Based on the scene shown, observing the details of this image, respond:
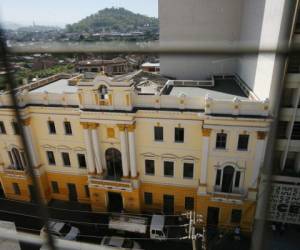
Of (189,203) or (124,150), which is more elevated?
(124,150)

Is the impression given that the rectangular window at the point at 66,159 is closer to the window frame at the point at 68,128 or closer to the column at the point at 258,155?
the window frame at the point at 68,128

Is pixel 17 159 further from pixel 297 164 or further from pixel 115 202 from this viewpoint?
pixel 297 164

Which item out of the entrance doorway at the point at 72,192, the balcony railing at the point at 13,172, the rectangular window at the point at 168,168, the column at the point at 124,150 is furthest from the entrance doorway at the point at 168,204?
the balcony railing at the point at 13,172

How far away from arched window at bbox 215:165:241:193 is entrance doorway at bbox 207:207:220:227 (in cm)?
158

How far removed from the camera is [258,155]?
14445 millimetres

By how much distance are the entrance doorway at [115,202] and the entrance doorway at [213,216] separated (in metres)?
6.24

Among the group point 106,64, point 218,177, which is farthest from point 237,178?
point 106,64

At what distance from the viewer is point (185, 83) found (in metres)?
20.7

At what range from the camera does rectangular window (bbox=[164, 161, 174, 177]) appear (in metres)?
16.5

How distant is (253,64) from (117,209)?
547 inches

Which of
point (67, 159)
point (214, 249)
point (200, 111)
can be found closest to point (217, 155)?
point (200, 111)

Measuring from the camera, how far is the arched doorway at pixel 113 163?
17.1 m

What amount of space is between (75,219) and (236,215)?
11162 millimetres

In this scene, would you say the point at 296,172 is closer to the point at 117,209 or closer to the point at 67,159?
the point at 117,209
